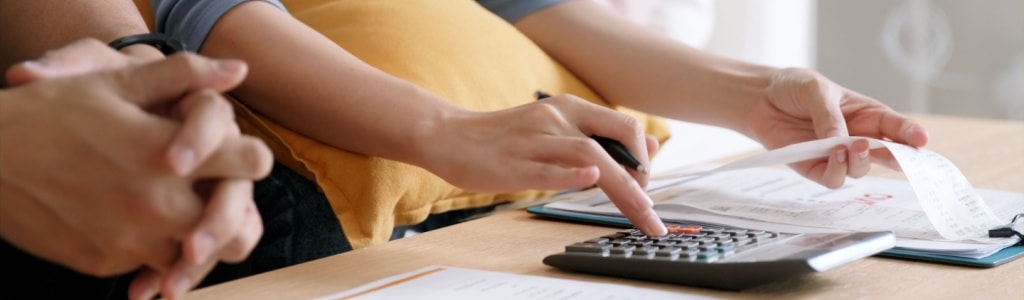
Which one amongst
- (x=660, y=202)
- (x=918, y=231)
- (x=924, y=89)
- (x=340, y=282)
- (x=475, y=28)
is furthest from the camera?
(x=924, y=89)

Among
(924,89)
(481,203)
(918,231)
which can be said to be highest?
(918,231)

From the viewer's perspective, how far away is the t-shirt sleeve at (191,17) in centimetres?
91

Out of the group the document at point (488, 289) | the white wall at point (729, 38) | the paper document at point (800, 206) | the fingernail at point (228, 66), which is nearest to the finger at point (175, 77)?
the fingernail at point (228, 66)

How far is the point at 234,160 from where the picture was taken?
50 centimetres

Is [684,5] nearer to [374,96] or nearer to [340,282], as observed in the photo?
[374,96]

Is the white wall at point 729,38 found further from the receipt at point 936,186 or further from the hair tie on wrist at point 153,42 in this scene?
the hair tie on wrist at point 153,42

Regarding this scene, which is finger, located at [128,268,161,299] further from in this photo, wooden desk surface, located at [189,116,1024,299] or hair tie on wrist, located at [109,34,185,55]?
hair tie on wrist, located at [109,34,185,55]

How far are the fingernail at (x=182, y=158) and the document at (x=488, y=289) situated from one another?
0.19m

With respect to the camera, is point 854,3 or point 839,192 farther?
point 854,3

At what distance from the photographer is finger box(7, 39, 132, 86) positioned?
0.54 metres

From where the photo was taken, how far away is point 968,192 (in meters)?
0.85

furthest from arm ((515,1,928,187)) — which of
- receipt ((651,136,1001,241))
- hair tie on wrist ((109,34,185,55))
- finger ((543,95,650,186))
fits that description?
hair tie on wrist ((109,34,185,55))

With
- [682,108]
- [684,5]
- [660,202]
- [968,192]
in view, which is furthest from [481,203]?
[684,5]

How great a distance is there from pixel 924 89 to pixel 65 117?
2.85 meters
